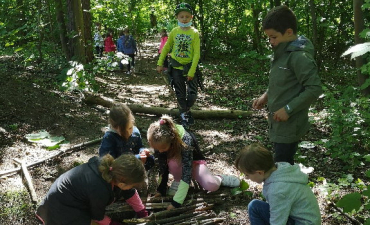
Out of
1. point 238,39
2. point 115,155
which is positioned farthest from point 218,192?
point 238,39

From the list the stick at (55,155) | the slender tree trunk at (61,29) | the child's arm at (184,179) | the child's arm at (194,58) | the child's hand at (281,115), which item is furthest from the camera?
the slender tree trunk at (61,29)

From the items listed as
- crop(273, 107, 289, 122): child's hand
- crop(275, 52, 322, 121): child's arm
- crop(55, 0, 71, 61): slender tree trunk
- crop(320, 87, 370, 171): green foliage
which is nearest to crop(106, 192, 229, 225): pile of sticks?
crop(273, 107, 289, 122): child's hand

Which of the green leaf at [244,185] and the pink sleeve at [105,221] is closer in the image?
the pink sleeve at [105,221]

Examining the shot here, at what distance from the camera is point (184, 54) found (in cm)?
520

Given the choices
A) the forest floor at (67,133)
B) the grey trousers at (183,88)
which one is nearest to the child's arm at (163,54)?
the grey trousers at (183,88)

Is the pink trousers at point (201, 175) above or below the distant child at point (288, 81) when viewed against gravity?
below

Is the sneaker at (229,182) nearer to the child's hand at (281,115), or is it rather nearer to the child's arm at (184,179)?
the child's arm at (184,179)

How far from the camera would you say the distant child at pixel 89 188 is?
2662mm

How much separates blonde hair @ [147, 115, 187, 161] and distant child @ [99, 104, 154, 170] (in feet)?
0.98

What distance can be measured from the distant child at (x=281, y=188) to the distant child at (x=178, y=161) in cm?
101

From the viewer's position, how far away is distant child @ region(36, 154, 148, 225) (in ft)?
8.73

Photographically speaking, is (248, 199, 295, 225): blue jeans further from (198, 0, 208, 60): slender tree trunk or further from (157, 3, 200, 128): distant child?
(198, 0, 208, 60): slender tree trunk

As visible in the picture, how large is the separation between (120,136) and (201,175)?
945 mm

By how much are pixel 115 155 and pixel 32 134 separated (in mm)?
2047
